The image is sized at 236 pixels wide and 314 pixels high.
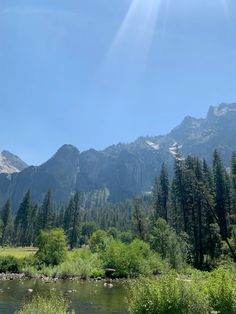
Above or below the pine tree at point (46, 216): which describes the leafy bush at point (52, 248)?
below

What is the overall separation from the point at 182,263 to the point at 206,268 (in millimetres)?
7687

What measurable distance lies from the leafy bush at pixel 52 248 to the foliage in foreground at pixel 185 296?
49.7 metres

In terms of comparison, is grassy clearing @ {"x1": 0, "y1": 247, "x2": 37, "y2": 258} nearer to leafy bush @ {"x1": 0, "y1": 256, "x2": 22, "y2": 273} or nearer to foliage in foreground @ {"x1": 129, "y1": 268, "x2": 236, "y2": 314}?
leafy bush @ {"x1": 0, "y1": 256, "x2": 22, "y2": 273}

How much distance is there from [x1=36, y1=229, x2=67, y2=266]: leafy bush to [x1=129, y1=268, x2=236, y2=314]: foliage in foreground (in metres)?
49.7

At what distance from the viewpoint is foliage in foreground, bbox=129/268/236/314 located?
56.9 ft

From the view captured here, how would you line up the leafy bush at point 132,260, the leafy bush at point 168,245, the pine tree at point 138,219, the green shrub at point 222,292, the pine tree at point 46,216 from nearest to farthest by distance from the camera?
1. the green shrub at point 222,292
2. the leafy bush at point 132,260
3. the leafy bush at point 168,245
4. the pine tree at point 138,219
5. the pine tree at point 46,216

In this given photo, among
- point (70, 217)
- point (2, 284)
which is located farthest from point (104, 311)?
point (70, 217)

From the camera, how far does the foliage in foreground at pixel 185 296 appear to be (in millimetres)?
17344

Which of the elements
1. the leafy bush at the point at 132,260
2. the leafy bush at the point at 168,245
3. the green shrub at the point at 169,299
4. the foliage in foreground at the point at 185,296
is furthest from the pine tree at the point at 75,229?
the green shrub at the point at 169,299

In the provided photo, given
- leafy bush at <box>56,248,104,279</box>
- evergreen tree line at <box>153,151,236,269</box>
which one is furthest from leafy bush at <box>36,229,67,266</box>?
evergreen tree line at <box>153,151,236,269</box>

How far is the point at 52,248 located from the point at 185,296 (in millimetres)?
52821

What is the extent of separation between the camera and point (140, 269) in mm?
58188

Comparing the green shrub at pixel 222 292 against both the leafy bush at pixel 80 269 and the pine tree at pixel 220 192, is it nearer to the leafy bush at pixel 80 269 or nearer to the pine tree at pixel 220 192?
the leafy bush at pixel 80 269

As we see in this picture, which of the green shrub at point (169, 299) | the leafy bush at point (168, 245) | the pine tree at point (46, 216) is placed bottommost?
the green shrub at point (169, 299)
